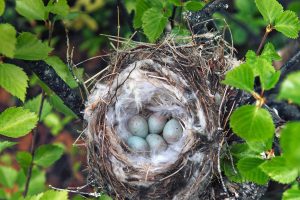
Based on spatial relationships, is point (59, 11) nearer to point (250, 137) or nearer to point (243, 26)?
point (250, 137)

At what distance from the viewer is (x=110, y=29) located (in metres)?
5.03

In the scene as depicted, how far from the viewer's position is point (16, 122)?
1731mm

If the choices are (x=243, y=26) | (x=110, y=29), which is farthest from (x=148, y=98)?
(x=110, y=29)

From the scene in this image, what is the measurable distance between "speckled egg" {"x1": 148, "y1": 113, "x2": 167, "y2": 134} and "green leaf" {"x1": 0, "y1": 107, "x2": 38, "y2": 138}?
772mm

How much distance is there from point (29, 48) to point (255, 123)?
0.76 metres

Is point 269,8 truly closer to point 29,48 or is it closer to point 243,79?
point 243,79

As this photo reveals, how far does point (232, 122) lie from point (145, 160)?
804mm

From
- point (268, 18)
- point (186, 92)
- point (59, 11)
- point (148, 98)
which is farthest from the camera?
point (148, 98)

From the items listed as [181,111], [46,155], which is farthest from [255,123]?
[46,155]

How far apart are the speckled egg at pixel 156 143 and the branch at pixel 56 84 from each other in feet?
1.20

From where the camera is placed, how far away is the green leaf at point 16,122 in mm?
1708

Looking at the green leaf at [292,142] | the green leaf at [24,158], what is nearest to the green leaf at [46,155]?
the green leaf at [24,158]

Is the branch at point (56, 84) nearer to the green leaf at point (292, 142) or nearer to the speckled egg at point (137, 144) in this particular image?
the speckled egg at point (137, 144)

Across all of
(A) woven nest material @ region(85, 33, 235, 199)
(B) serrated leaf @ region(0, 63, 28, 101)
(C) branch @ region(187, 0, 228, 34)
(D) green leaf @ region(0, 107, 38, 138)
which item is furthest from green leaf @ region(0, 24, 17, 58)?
(C) branch @ region(187, 0, 228, 34)
